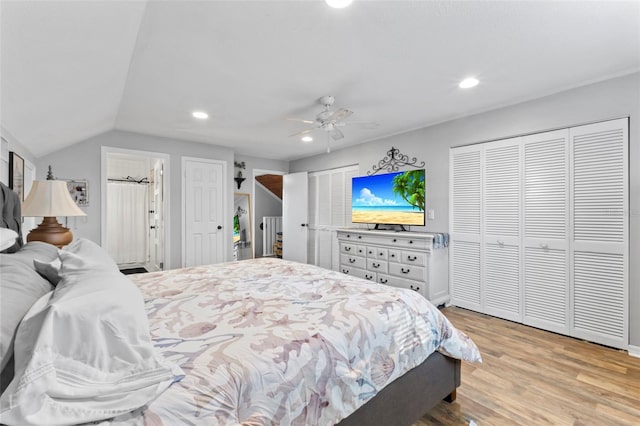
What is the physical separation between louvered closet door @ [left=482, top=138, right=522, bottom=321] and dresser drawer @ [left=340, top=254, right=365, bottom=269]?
5.09ft

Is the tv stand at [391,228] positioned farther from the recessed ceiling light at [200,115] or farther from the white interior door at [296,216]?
the recessed ceiling light at [200,115]

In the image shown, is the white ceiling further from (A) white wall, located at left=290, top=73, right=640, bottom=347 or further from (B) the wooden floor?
(B) the wooden floor

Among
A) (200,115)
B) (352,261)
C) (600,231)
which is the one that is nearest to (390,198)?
(352,261)

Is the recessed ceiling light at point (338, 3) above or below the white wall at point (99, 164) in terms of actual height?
above

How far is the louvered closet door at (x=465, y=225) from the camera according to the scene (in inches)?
138

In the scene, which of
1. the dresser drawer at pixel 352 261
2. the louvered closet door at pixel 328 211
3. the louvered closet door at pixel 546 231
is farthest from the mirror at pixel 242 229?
the louvered closet door at pixel 546 231

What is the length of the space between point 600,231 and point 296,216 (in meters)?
4.48

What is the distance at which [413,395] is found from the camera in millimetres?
1570

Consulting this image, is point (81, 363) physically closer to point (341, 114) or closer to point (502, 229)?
point (341, 114)

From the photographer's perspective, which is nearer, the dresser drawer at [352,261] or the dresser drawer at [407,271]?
the dresser drawer at [407,271]

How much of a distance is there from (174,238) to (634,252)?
5.36 metres

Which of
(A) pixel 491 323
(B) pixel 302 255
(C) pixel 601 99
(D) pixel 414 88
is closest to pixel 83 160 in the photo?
(B) pixel 302 255

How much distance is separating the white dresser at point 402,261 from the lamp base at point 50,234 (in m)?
3.26

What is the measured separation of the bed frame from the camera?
4.51 feet
